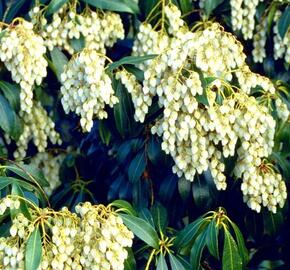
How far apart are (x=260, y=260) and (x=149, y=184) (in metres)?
1.18

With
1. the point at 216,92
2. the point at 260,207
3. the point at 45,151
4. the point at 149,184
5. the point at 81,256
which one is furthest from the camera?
the point at 45,151

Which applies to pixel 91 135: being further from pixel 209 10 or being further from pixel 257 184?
pixel 257 184

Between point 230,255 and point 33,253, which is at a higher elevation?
point 33,253

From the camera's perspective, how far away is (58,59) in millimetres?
5309

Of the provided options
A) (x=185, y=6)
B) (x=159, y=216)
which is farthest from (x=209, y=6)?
(x=159, y=216)

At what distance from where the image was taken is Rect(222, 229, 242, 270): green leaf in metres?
4.66

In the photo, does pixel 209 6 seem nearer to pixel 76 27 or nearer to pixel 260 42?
pixel 260 42

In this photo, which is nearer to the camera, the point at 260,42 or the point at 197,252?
the point at 197,252

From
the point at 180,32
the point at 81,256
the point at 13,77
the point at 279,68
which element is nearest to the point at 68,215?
the point at 81,256

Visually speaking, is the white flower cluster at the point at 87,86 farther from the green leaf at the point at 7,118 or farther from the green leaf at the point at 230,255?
the green leaf at the point at 230,255

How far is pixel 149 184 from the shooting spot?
5324 millimetres

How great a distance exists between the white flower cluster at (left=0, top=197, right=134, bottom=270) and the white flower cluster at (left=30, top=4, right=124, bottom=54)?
1.17 metres

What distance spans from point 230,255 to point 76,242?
0.77 meters

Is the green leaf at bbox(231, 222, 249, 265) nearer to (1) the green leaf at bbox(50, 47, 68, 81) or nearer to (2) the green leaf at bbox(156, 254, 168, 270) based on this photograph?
(2) the green leaf at bbox(156, 254, 168, 270)
